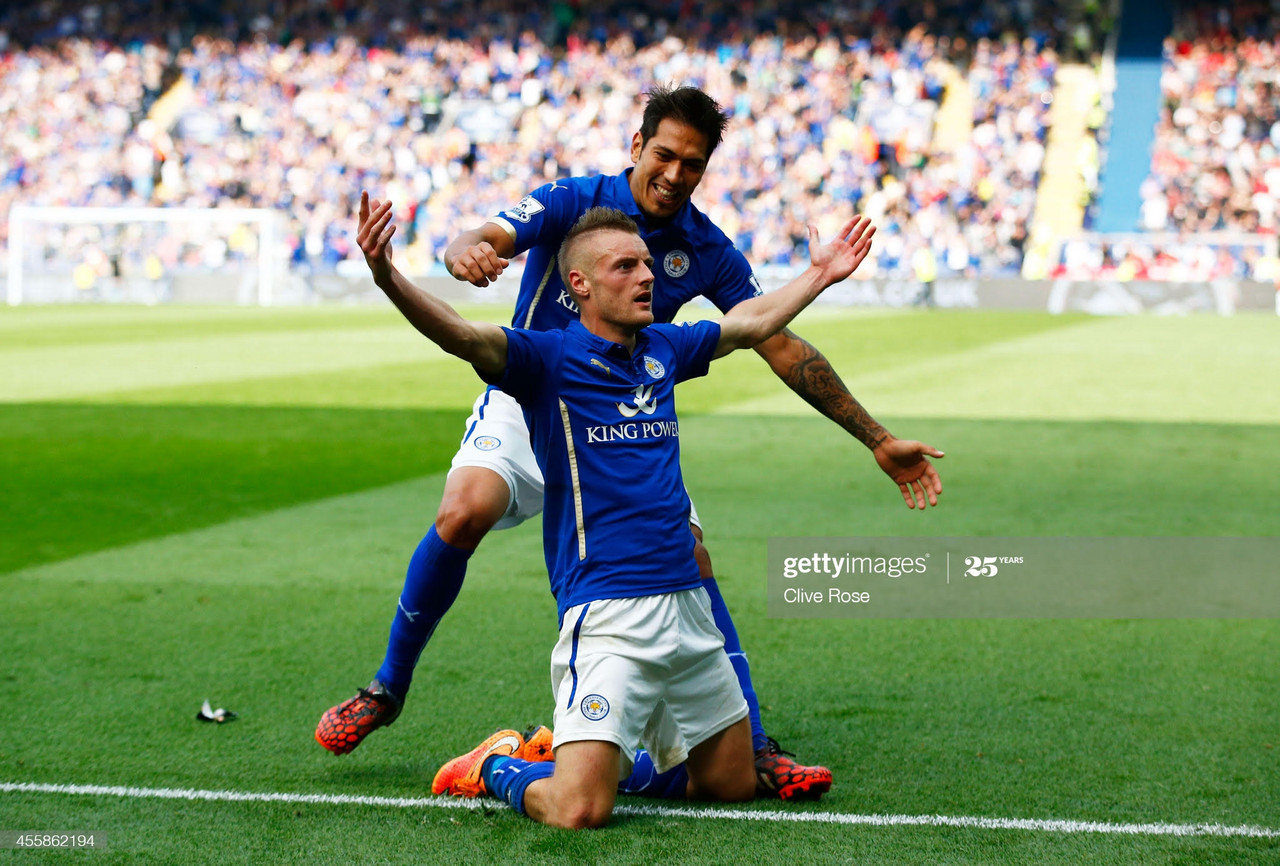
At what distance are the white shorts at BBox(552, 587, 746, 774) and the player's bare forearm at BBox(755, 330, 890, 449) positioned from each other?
3.37 feet

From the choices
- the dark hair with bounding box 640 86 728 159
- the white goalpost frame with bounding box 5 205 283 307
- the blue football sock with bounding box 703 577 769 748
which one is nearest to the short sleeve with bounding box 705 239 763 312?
the dark hair with bounding box 640 86 728 159

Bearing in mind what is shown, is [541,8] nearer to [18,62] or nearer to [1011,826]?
[18,62]

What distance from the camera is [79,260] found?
1310 inches

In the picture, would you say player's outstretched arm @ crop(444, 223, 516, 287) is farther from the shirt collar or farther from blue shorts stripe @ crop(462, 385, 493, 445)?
blue shorts stripe @ crop(462, 385, 493, 445)

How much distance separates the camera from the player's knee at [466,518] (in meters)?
4.16

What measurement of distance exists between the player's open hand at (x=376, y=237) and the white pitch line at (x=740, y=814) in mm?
1400

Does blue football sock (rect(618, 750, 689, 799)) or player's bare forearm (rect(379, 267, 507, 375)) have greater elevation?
player's bare forearm (rect(379, 267, 507, 375))

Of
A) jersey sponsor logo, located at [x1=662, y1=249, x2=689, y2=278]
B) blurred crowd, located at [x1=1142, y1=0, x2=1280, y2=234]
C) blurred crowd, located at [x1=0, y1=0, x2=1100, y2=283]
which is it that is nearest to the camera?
jersey sponsor logo, located at [x1=662, y1=249, x2=689, y2=278]

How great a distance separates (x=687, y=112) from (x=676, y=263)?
57cm

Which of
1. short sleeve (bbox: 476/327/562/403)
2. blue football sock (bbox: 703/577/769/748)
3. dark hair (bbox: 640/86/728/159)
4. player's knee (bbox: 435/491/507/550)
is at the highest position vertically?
dark hair (bbox: 640/86/728/159)

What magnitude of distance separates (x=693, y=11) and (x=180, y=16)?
15646mm

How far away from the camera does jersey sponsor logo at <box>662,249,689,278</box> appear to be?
15.2ft

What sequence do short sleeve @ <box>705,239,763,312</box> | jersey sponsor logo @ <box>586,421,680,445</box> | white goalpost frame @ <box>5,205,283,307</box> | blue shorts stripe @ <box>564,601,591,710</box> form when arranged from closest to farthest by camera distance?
blue shorts stripe @ <box>564,601,591,710</box> → jersey sponsor logo @ <box>586,421,680,445</box> → short sleeve @ <box>705,239,763,312</box> → white goalpost frame @ <box>5,205,283,307</box>

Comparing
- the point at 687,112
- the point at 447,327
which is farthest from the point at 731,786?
the point at 687,112
